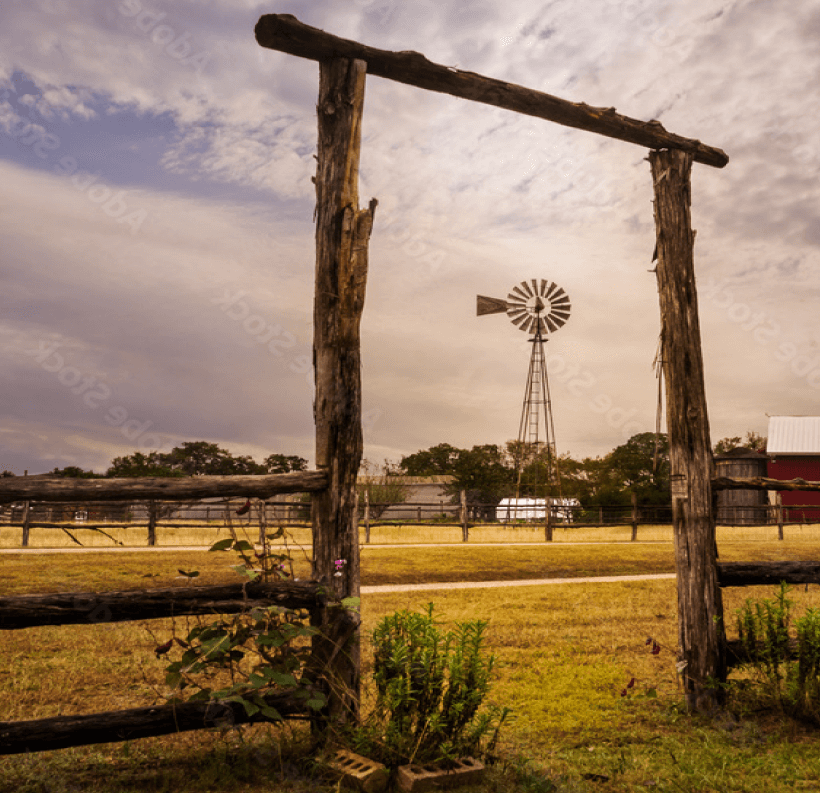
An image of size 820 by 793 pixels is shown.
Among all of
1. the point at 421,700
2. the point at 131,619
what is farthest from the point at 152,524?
the point at 421,700

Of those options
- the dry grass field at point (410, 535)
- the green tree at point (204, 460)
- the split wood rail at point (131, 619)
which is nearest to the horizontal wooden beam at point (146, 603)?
the split wood rail at point (131, 619)

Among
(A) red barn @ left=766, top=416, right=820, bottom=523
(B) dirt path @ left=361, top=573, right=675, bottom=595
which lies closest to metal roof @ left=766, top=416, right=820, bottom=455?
(A) red barn @ left=766, top=416, right=820, bottom=523

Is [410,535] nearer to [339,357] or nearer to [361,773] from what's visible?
[339,357]

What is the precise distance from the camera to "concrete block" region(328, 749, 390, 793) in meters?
3.38

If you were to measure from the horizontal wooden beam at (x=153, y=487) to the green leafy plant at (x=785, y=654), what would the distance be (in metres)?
3.24

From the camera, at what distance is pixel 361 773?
11.2 ft

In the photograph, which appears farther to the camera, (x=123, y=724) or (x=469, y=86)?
(x=469, y=86)

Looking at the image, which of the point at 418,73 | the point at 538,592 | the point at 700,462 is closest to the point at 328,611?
the point at 700,462

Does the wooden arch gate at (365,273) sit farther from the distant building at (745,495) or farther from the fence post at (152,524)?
the distant building at (745,495)

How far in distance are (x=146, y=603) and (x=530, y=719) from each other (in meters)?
2.63

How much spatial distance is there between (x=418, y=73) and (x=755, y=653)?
4.62 m

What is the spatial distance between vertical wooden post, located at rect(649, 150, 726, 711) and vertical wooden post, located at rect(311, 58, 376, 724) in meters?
2.55

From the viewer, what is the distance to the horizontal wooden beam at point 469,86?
4.33 m

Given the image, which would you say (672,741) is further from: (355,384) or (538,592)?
(538,592)
